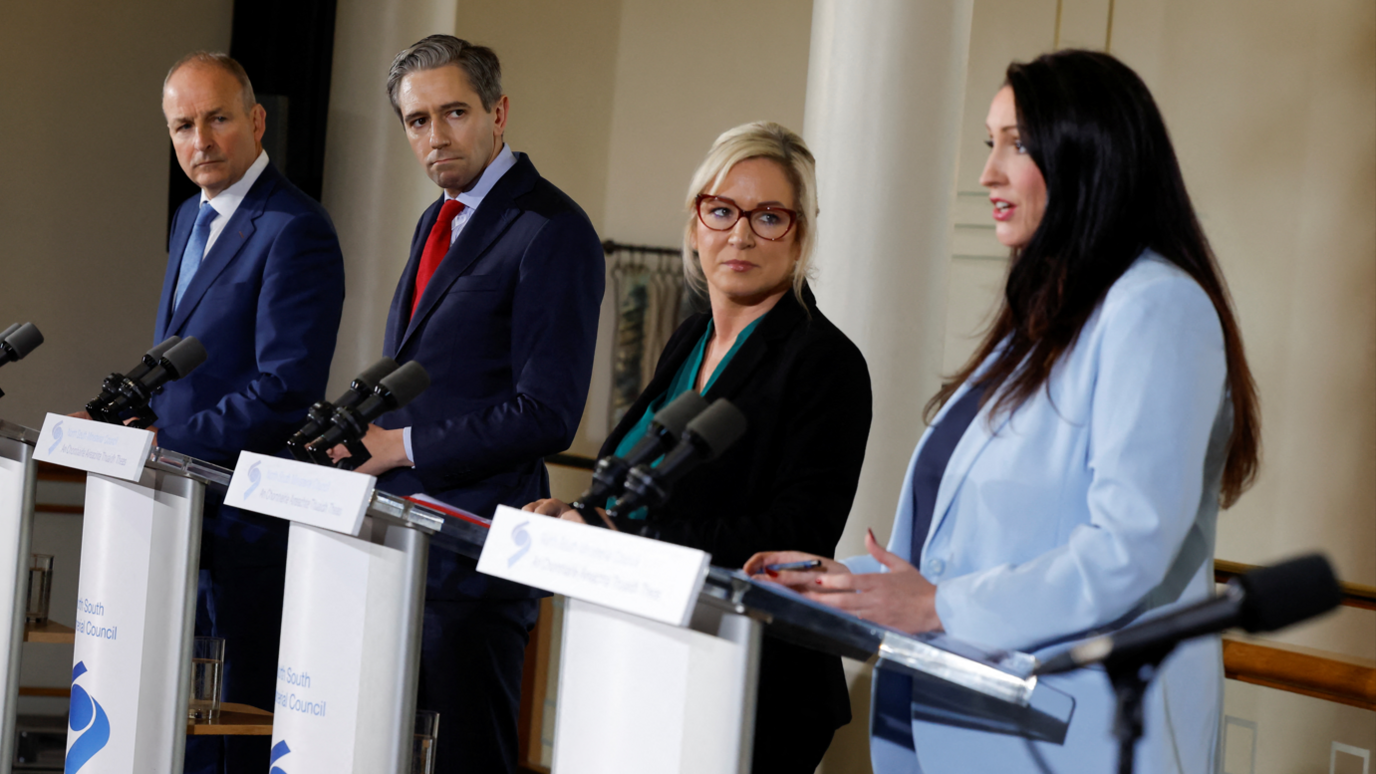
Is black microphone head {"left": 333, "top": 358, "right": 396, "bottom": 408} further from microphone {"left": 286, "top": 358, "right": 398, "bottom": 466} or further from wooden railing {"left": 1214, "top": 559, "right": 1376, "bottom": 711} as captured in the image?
wooden railing {"left": 1214, "top": 559, "right": 1376, "bottom": 711}

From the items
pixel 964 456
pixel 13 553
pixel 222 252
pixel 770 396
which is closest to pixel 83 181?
pixel 222 252

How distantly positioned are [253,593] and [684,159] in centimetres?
388

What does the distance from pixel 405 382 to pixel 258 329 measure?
1.07 meters

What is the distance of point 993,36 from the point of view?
15.9 ft

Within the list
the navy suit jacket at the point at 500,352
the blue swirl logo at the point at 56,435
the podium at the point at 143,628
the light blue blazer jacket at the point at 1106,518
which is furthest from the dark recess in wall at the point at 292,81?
the light blue blazer jacket at the point at 1106,518

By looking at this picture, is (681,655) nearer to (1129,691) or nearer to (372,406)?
(1129,691)

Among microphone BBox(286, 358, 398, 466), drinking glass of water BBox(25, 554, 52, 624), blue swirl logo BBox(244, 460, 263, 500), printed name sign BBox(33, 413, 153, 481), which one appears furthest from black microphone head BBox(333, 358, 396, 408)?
drinking glass of water BBox(25, 554, 52, 624)

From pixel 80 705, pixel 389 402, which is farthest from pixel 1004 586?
pixel 80 705

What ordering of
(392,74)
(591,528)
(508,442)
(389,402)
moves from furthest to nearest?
(392,74) < (508,442) < (389,402) < (591,528)

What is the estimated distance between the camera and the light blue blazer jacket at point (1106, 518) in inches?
50.6

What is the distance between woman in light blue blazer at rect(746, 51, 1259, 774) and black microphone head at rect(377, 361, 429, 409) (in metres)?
0.50

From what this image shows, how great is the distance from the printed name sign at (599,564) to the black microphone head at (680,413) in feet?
0.47

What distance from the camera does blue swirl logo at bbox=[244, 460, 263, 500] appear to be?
1754 mm

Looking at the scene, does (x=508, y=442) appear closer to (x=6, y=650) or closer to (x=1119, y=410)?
(x=6, y=650)
